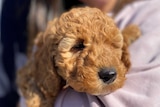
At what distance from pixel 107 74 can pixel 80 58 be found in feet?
0.48

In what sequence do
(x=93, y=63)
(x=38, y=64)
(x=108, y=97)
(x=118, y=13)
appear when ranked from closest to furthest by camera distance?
1. (x=93, y=63)
2. (x=108, y=97)
3. (x=38, y=64)
4. (x=118, y=13)

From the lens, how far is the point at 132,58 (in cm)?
181

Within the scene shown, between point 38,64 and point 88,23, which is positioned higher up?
point 88,23

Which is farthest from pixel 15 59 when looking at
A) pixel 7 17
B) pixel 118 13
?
pixel 118 13

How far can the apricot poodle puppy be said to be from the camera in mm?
1500

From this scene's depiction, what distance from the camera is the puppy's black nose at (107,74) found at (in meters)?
1.47

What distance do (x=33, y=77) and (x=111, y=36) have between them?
46 centimetres

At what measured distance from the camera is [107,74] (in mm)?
1474

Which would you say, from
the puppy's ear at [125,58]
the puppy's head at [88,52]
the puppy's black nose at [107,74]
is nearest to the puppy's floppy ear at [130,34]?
the puppy's ear at [125,58]

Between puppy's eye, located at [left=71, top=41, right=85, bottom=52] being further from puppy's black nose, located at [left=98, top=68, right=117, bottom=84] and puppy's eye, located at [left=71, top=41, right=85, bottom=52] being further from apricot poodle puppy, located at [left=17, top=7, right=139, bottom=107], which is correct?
puppy's black nose, located at [left=98, top=68, right=117, bottom=84]

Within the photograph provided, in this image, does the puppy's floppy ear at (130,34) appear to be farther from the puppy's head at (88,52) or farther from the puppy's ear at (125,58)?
the puppy's head at (88,52)

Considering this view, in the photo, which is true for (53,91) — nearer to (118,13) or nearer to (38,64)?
(38,64)

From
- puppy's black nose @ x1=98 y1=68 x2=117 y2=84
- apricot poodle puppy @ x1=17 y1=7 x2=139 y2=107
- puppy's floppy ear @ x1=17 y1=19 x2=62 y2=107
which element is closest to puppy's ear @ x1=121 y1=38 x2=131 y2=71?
apricot poodle puppy @ x1=17 y1=7 x2=139 y2=107

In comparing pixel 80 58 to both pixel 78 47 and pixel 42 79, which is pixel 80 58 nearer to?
pixel 78 47
